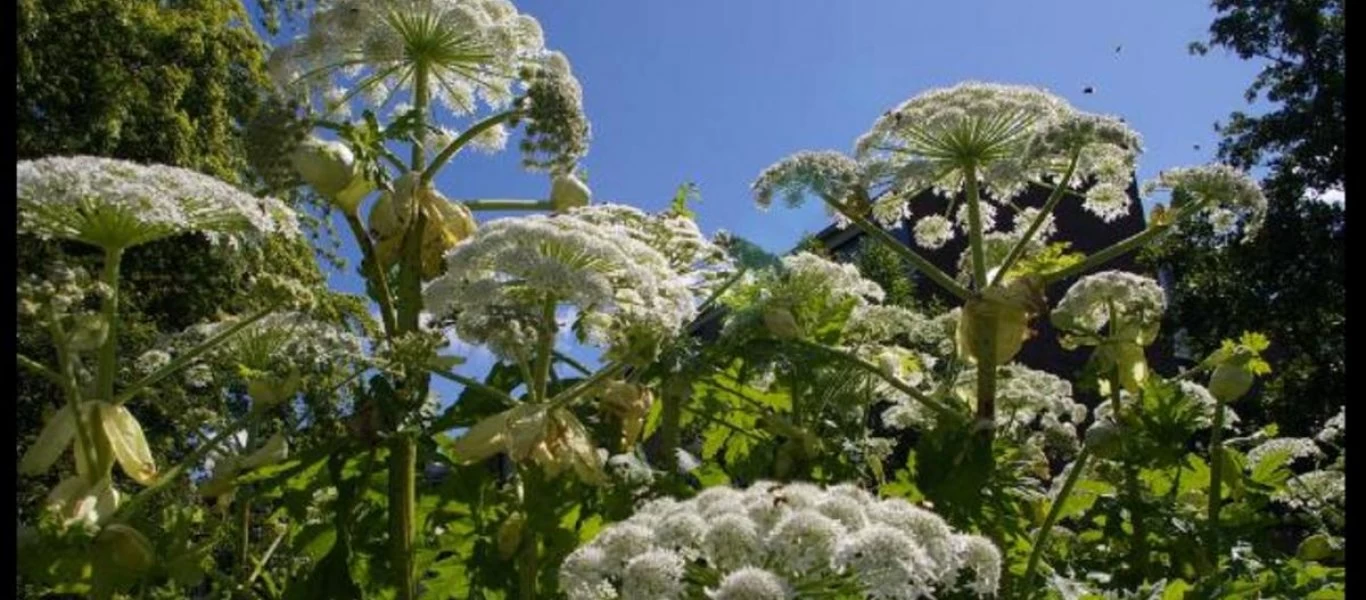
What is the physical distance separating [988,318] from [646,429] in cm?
95

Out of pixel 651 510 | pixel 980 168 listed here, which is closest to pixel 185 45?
pixel 980 168

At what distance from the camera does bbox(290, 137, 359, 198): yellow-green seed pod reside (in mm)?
3357

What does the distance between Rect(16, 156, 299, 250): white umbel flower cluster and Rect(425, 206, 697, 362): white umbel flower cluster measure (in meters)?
0.65

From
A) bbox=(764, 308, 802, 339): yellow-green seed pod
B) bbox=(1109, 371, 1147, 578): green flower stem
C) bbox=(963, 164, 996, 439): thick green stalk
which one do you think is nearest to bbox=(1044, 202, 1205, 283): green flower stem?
bbox=(963, 164, 996, 439): thick green stalk

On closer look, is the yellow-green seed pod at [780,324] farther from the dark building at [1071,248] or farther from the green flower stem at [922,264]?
the dark building at [1071,248]

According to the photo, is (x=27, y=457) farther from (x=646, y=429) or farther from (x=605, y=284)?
(x=646, y=429)

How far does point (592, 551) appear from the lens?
275cm

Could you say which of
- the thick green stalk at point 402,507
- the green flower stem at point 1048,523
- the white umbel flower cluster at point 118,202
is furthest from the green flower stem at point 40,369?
the green flower stem at point 1048,523

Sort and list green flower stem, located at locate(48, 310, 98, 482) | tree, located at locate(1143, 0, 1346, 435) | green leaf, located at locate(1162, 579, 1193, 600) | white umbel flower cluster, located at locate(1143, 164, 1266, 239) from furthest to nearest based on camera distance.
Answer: tree, located at locate(1143, 0, 1346, 435) < white umbel flower cluster, located at locate(1143, 164, 1266, 239) < green leaf, located at locate(1162, 579, 1193, 600) < green flower stem, located at locate(48, 310, 98, 482)

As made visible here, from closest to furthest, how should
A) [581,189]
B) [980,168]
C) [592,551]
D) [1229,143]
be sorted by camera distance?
[592,551] < [581,189] < [980,168] < [1229,143]

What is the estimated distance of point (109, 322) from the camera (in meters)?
2.42

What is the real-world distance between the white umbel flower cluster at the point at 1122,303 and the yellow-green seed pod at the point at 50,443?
284cm

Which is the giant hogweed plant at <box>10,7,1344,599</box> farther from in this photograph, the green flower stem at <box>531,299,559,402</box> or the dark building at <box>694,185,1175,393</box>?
the dark building at <box>694,185,1175,393</box>

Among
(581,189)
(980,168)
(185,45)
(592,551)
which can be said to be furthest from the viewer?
(185,45)
